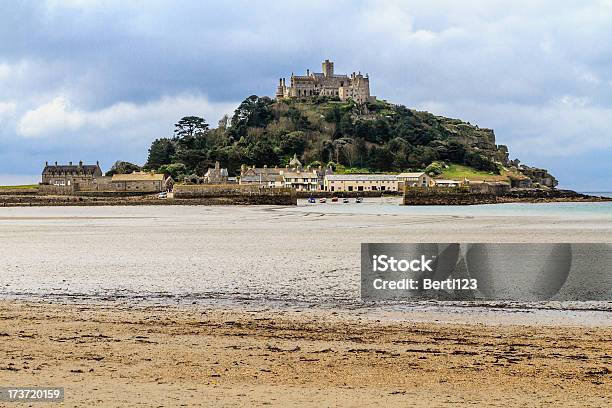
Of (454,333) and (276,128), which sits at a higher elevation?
(276,128)

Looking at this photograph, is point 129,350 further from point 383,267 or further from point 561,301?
point 383,267

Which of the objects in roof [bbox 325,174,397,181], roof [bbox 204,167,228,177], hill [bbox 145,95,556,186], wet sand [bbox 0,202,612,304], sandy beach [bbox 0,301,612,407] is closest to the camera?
sandy beach [bbox 0,301,612,407]

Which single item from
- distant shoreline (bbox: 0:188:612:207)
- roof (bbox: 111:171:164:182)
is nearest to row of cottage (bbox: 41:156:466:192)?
roof (bbox: 111:171:164:182)

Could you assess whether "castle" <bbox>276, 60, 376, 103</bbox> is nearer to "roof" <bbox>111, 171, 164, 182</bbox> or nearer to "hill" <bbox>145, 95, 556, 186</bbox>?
"hill" <bbox>145, 95, 556, 186</bbox>

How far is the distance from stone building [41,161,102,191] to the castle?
183 ft

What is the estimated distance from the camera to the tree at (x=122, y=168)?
11381cm

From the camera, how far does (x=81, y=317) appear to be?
9.81 meters

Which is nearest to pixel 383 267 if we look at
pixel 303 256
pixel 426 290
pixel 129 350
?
pixel 303 256

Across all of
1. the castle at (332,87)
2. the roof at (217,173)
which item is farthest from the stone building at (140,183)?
the castle at (332,87)

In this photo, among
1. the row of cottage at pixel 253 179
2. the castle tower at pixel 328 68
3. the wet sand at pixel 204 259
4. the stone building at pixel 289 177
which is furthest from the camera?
the castle tower at pixel 328 68

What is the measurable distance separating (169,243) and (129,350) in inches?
608

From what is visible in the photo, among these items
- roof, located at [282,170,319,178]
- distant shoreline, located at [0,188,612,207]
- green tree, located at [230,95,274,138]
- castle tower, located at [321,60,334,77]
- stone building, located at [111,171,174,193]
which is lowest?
distant shoreline, located at [0,188,612,207]

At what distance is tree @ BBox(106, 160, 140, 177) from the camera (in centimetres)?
11381

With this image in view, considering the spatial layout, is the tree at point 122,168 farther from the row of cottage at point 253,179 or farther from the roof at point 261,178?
the roof at point 261,178
